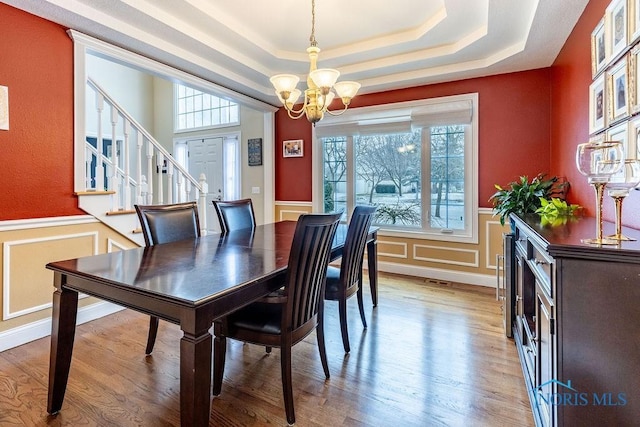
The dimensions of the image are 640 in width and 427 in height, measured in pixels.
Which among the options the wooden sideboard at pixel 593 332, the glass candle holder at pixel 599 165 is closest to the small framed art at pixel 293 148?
the glass candle holder at pixel 599 165

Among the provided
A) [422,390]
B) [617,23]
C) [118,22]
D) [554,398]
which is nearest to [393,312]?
[422,390]

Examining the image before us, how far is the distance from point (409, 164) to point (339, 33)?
1766 mm

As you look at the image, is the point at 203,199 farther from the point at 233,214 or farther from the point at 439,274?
the point at 439,274

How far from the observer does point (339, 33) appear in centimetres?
316

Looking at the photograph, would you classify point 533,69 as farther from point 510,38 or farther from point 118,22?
point 118,22

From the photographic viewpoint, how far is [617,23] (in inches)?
65.4

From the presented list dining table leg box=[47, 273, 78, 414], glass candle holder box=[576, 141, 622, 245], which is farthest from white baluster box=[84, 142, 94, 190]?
glass candle holder box=[576, 141, 622, 245]

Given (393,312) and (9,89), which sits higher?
(9,89)

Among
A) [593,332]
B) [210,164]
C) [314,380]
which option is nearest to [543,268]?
[593,332]

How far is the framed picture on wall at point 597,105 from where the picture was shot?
73.7 inches

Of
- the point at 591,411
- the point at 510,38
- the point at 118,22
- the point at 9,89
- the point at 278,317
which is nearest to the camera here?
the point at 591,411

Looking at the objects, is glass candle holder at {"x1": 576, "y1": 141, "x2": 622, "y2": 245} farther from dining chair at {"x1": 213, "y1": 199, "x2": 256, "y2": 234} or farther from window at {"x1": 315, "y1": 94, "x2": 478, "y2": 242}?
window at {"x1": 315, "y1": 94, "x2": 478, "y2": 242}

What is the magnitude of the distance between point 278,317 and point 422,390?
91cm

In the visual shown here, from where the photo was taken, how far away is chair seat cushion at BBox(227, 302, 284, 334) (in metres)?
1.58
